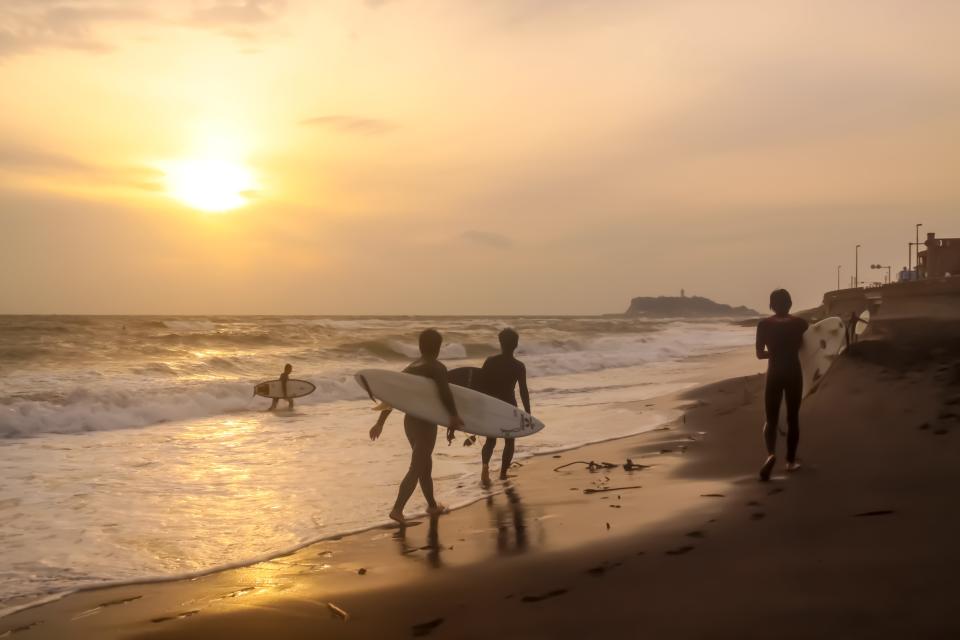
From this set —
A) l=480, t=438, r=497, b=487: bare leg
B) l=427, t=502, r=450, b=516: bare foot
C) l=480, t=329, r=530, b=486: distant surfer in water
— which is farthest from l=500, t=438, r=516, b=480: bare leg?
l=427, t=502, r=450, b=516: bare foot

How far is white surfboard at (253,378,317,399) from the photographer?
18.2 m

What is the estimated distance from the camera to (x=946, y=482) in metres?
6.12

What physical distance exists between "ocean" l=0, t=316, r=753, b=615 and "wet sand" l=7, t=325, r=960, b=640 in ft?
2.56

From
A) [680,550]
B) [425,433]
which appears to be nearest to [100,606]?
[425,433]

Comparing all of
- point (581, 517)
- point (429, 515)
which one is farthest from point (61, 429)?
point (581, 517)

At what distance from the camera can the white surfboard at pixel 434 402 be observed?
7.57m

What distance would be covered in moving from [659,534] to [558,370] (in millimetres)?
22145

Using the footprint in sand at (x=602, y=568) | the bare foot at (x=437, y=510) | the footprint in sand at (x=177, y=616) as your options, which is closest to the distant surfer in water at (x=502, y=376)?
the bare foot at (x=437, y=510)

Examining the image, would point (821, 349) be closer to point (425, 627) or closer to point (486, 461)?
point (486, 461)

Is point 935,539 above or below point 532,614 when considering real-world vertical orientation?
above

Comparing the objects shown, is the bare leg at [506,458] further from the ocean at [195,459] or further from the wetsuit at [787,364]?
the wetsuit at [787,364]

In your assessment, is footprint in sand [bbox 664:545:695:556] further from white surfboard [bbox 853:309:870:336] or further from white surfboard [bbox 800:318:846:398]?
white surfboard [bbox 853:309:870:336]

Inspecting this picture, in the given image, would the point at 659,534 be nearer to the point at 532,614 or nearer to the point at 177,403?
the point at 532,614

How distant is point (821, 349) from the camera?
1064 cm
